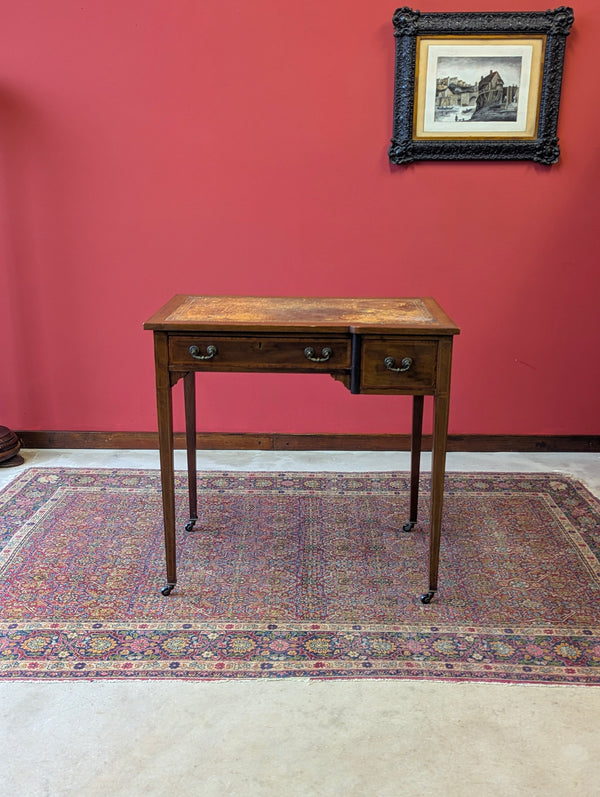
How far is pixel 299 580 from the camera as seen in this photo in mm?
2807

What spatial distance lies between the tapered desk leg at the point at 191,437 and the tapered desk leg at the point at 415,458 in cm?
88

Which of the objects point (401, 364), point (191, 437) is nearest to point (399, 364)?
point (401, 364)

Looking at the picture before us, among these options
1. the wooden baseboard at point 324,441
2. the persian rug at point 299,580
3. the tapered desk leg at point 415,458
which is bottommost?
the persian rug at point 299,580

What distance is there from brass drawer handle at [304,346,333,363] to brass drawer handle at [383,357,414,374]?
→ 0.60 ft

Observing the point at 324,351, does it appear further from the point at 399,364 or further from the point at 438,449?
the point at 438,449

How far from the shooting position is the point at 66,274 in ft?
12.8

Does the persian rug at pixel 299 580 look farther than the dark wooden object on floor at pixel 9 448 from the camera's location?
No

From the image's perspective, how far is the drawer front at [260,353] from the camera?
248 centimetres

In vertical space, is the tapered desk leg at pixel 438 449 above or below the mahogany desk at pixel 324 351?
below

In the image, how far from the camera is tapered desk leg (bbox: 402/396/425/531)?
301 cm

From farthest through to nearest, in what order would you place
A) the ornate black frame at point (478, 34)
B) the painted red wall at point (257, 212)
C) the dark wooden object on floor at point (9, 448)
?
the dark wooden object on floor at point (9, 448), the painted red wall at point (257, 212), the ornate black frame at point (478, 34)

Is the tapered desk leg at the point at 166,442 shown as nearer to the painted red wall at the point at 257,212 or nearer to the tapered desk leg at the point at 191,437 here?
the tapered desk leg at the point at 191,437

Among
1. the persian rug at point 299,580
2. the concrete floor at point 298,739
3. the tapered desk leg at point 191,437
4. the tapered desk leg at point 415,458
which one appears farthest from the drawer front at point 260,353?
the concrete floor at point 298,739

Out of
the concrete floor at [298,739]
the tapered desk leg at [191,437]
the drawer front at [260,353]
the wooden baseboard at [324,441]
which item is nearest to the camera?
the concrete floor at [298,739]
